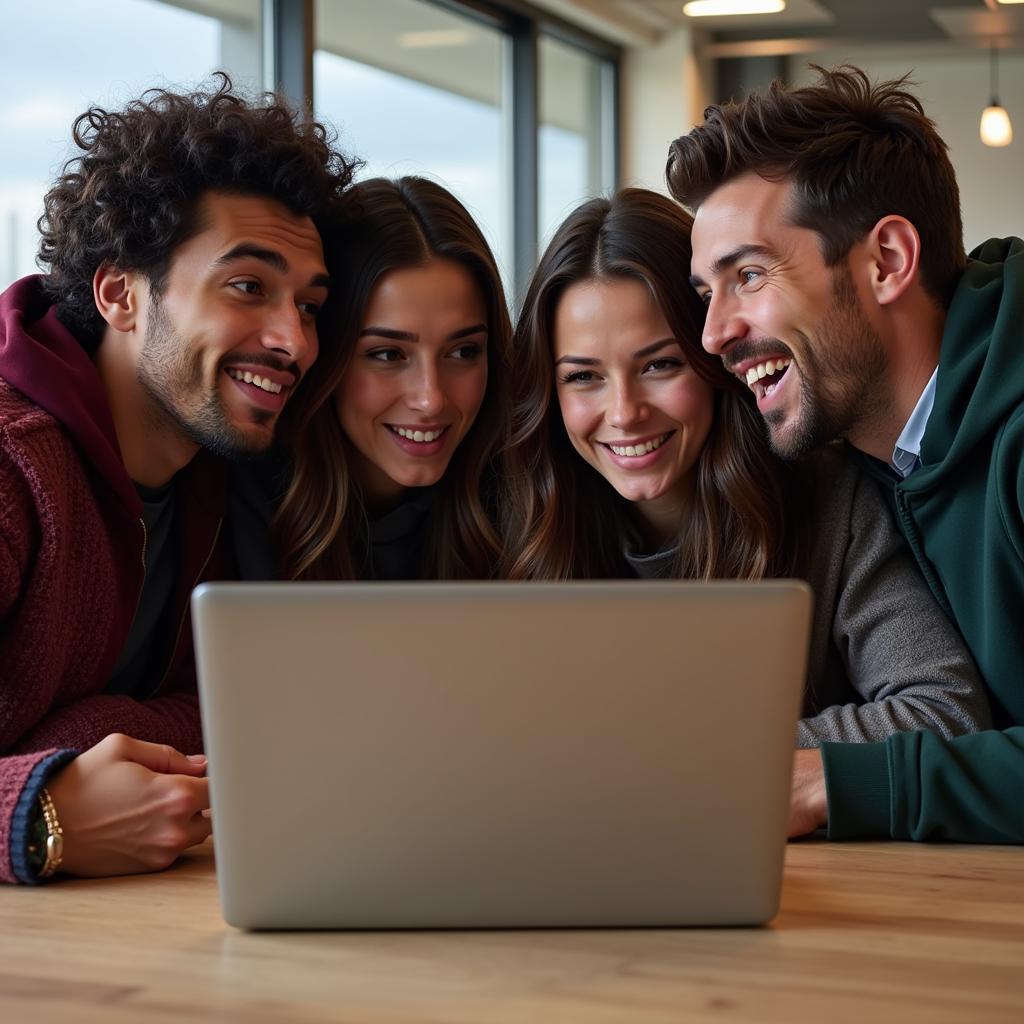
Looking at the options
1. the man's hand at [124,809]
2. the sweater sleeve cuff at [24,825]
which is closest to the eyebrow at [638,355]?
the man's hand at [124,809]

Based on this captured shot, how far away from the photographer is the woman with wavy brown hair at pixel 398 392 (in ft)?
6.88

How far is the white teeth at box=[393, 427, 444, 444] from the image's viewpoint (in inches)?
84.0

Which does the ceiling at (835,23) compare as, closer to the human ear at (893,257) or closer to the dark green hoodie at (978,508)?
the human ear at (893,257)

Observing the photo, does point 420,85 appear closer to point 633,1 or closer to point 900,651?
point 633,1

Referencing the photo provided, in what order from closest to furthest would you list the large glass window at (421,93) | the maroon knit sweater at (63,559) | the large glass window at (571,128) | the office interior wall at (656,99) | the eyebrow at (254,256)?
1. the maroon knit sweater at (63,559)
2. the eyebrow at (254,256)
3. the large glass window at (421,93)
4. the large glass window at (571,128)
5. the office interior wall at (656,99)

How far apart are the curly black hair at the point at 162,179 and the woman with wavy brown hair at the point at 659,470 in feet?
1.32

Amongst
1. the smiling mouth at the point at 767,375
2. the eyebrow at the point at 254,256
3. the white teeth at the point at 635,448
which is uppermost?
the eyebrow at the point at 254,256

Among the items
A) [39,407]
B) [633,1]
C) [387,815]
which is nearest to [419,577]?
[39,407]

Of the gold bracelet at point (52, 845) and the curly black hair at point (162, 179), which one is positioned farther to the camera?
the curly black hair at point (162, 179)

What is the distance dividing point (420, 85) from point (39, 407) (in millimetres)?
3655

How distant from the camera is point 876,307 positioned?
186cm

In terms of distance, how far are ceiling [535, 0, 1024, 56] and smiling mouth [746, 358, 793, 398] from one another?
4.26 metres

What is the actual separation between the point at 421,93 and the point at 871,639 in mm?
3797

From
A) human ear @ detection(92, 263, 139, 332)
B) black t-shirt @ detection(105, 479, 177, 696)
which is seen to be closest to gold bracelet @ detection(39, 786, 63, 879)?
black t-shirt @ detection(105, 479, 177, 696)
